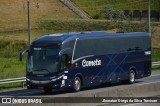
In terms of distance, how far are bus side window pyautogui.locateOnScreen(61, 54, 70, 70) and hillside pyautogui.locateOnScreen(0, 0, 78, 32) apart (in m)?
53.9

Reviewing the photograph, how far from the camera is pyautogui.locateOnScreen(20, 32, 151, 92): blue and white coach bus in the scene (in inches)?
1065

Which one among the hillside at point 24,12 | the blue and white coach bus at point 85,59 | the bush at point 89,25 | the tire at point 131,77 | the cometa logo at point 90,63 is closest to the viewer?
the blue and white coach bus at point 85,59

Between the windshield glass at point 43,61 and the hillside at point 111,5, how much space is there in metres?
76.1

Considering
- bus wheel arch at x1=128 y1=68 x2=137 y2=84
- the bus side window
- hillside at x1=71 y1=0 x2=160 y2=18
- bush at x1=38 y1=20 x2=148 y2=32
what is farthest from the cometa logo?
hillside at x1=71 y1=0 x2=160 y2=18

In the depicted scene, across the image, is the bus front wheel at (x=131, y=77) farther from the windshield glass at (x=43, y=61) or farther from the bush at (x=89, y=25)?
the bush at (x=89, y=25)

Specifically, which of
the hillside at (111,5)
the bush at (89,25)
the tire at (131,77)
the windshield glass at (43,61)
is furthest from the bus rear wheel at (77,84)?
the hillside at (111,5)

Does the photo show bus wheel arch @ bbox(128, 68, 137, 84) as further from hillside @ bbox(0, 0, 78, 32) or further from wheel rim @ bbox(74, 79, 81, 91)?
hillside @ bbox(0, 0, 78, 32)

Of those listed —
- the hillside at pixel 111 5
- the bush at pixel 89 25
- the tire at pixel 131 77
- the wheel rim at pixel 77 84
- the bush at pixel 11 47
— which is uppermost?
the hillside at pixel 111 5

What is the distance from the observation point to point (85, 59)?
28734 mm

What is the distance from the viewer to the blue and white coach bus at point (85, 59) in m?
27.0

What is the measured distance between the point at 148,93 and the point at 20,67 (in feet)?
87.6

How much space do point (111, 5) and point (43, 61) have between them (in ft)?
273

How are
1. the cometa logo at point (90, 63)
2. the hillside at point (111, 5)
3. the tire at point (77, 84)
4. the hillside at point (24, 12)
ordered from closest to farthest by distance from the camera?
the tire at point (77, 84) → the cometa logo at point (90, 63) → the hillside at point (24, 12) → the hillside at point (111, 5)

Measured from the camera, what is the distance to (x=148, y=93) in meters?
23.4
